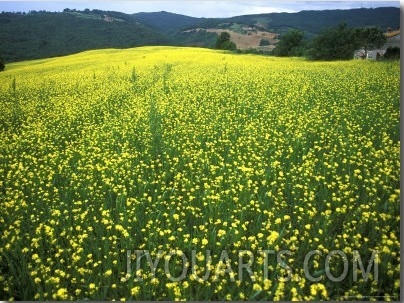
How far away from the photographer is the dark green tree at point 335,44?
4.78 metres

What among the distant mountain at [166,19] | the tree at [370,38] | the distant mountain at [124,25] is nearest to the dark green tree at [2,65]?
the distant mountain at [124,25]

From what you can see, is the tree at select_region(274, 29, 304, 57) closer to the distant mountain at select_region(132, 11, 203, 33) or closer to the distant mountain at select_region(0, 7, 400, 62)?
the distant mountain at select_region(0, 7, 400, 62)

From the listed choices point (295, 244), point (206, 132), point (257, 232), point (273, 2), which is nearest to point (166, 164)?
point (206, 132)

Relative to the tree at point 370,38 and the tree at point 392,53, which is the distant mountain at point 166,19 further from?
the tree at point 392,53

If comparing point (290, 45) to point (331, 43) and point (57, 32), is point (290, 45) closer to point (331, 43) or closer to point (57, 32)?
point (331, 43)

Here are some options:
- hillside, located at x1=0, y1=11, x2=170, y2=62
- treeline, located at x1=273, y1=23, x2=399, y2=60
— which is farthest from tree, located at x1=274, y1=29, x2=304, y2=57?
hillside, located at x1=0, y1=11, x2=170, y2=62

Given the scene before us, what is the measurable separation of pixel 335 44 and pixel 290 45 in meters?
0.66

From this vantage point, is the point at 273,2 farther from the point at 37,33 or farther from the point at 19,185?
the point at 19,185

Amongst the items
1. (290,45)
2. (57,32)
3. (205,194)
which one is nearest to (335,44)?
(290,45)

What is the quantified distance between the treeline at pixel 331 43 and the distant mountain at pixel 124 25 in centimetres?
16

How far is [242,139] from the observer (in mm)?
4914

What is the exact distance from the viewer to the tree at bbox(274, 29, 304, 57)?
5105 millimetres

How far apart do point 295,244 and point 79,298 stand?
6.23 ft

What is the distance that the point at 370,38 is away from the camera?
4812 mm
